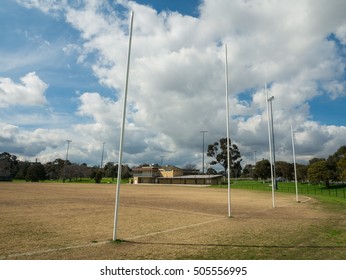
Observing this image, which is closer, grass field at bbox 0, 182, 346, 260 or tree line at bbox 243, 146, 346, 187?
grass field at bbox 0, 182, 346, 260

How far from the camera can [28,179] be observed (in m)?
112

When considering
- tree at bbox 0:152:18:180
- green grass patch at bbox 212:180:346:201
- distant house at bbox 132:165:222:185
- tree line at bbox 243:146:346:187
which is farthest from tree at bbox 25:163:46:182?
tree line at bbox 243:146:346:187

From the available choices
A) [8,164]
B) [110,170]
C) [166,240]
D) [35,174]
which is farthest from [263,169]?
[8,164]

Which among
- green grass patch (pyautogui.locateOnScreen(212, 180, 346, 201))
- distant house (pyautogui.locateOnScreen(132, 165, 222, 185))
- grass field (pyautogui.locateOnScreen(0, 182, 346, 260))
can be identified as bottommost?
grass field (pyautogui.locateOnScreen(0, 182, 346, 260))

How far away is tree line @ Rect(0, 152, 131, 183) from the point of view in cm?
11094

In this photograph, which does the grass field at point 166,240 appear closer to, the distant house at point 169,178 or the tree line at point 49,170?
the distant house at point 169,178

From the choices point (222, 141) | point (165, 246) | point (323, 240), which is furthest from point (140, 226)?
point (222, 141)

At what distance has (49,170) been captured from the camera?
143m

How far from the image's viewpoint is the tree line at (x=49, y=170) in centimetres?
11094

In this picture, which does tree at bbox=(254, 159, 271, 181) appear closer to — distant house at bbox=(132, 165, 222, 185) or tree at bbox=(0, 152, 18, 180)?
distant house at bbox=(132, 165, 222, 185)

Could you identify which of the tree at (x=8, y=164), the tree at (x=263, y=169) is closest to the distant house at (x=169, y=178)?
the tree at (x=263, y=169)
